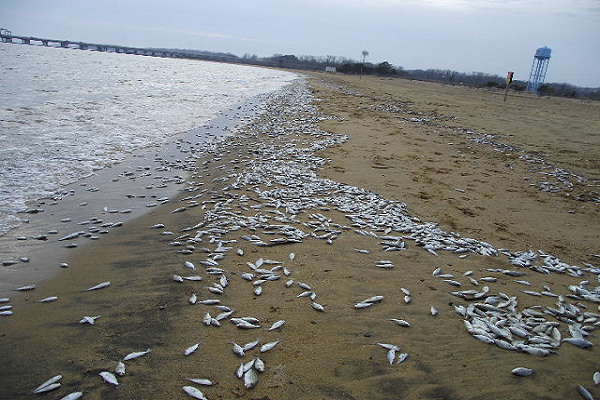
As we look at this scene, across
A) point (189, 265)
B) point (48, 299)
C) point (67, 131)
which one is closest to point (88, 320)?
point (48, 299)

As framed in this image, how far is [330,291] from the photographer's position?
512 cm

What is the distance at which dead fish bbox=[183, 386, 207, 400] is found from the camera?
11.1ft

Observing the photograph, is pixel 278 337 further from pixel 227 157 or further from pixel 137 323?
pixel 227 157

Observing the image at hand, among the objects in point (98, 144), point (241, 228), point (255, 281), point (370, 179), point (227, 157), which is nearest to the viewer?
point (255, 281)

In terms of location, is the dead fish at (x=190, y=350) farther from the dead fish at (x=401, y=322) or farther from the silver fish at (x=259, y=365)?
the dead fish at (x=401, y=322)

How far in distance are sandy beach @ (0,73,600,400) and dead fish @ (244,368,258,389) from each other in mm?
49

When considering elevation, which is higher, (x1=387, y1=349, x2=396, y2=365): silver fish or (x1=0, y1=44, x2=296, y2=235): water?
(x1=0, y1=44, x2=296, y2=235): water

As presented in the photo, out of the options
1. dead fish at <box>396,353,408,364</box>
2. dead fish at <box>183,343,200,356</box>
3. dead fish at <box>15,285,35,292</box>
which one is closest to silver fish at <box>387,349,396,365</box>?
dead fish at <box>396,353,408,364</box>

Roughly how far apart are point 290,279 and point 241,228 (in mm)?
1970

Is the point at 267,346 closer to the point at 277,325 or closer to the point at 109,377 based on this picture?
the point at 277,325

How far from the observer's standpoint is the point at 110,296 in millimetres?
4875

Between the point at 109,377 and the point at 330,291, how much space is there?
114 inches

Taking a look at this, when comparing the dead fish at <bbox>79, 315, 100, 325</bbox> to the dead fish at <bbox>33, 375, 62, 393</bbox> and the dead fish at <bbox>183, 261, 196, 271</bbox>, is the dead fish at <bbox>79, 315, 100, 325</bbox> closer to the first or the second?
the dead fish at <bbox>33, 375, 62, 393</bbox>

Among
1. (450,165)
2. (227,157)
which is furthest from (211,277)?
(450,165)
